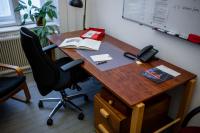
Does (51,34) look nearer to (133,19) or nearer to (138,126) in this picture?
(133,19)

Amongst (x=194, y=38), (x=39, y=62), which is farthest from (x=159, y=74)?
(x=39, y=62)

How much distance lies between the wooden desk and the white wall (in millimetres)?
78

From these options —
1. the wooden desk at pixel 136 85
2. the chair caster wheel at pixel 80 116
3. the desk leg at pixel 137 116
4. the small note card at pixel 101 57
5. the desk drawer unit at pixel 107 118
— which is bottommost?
the chair caster wheel at pixel 80 116

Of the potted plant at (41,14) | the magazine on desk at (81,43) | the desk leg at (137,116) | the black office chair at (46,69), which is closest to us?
the desk leg at (137,116)

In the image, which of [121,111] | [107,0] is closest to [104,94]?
[121,111]

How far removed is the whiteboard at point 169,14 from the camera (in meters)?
1.58

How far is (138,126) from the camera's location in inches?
56.5

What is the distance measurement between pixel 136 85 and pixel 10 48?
77.0 inches

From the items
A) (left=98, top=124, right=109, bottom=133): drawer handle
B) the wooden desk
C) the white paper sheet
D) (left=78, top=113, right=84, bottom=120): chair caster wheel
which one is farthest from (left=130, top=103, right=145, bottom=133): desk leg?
(left=78, top=113, right=84, bottom=120): chair caster wheel

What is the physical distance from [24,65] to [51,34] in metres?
0.69

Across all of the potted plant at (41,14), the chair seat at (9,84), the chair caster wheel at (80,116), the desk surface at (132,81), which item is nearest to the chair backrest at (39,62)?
the desk surface at (132,81)

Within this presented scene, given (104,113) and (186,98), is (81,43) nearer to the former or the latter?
(104,113)

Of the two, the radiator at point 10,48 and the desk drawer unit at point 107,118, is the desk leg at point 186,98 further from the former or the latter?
the radiator at point 10,48

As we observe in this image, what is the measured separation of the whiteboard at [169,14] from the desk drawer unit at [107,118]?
34.2 inches
